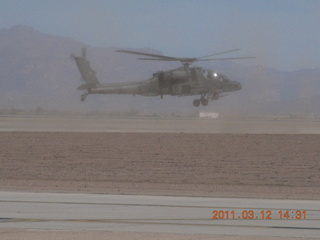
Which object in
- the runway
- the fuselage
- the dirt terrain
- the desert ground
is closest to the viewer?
the runway

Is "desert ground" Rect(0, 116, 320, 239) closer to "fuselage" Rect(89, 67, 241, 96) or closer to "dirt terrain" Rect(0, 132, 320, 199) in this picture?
"dirt terrain" Rect(0, 132, 320, 199)

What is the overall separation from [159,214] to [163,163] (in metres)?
17.8

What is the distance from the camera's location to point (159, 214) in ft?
59.5

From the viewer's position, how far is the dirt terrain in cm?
2686

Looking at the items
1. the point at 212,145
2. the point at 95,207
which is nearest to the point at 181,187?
the point at 95,207

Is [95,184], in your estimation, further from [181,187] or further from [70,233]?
[70,233]

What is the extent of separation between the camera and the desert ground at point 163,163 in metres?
26.7

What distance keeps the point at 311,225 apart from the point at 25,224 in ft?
18.9
